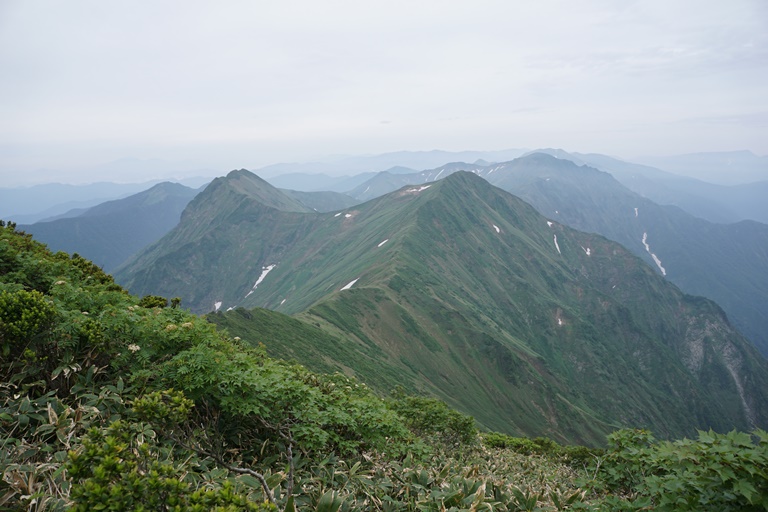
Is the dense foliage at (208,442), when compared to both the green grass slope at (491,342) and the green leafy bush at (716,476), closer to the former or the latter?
the green leafy bush at (716,476)

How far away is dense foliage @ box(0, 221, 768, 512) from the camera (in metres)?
5.51

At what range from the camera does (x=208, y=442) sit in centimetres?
781

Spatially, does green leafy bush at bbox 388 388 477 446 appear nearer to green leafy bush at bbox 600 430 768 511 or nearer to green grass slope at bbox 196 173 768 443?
green leafy bush at bbox 600 430 768 511

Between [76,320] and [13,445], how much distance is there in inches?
96.5

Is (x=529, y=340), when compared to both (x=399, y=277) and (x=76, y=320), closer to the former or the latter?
(x=399, y=277)

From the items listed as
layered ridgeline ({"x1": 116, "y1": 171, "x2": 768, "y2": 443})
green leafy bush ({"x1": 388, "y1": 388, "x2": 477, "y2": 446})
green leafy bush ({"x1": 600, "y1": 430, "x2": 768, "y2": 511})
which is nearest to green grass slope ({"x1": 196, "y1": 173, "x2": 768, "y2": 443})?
layered ridgeline ({"x1": 116, "y1": 171, "x2": 768, "y2": 443})

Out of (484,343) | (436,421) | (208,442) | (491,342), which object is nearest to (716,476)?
(208,442)

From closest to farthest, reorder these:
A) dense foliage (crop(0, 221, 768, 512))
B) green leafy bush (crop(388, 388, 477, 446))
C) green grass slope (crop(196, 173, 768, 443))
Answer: dense foliage (crop(0, 221, 768, 512)), green leafy bush (crop(388, 388, 477, 446)), green grass slope (crop(196, 173, 768, 443))

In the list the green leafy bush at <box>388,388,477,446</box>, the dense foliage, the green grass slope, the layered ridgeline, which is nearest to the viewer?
the dense foliage

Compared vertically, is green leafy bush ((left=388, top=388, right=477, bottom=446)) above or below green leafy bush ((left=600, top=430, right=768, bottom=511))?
below

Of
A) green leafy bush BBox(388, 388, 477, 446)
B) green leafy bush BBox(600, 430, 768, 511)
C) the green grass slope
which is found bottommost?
the green grass slope

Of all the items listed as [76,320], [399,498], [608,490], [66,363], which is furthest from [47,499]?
[608,490]

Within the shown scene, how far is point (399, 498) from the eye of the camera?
766 centimetres

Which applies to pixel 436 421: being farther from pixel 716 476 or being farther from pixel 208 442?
pixel 716 476
